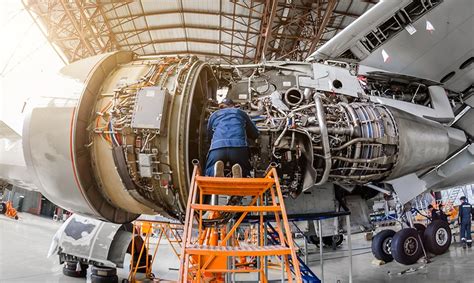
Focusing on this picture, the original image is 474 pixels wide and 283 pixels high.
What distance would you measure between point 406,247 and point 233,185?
5.51m

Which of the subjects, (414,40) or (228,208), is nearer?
(228,208)

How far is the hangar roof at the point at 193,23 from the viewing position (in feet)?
44.7

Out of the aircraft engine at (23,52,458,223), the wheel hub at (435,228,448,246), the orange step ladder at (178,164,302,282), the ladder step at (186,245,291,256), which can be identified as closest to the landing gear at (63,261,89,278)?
the aircraft engine at (23,52,458,223)

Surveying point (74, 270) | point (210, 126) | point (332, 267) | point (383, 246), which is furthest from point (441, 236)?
point (74, 270)

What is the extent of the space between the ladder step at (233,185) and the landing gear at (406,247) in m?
4.92

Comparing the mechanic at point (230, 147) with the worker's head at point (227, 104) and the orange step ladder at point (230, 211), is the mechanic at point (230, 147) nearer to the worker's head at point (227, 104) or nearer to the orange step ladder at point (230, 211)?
the orange step ladder at point (230, 211)

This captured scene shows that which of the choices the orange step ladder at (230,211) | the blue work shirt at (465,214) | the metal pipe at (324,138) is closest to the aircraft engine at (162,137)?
the metal pipe at (324,138)

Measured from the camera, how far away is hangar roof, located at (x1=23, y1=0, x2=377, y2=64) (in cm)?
1361

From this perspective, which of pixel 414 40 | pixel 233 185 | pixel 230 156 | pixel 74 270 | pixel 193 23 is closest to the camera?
pixel 233 185

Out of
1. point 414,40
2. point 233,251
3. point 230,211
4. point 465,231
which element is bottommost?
point 233,251

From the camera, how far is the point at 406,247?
6.90 metres

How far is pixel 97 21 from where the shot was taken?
15.7 metres

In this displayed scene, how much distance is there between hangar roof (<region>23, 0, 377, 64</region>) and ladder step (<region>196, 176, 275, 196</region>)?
10361 millimetres

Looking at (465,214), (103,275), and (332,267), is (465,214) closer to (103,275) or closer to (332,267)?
(332,267)
